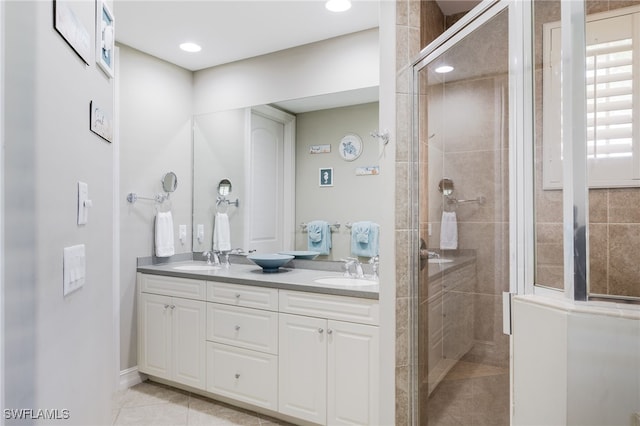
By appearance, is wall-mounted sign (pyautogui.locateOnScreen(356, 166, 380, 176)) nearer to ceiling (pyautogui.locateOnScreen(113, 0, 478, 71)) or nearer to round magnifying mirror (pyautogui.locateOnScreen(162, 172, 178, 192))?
ceiling (pyautogui.locateOnScreen(113, 0, 478, 71))

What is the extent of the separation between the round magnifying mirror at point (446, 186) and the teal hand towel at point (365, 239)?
0.86 meters

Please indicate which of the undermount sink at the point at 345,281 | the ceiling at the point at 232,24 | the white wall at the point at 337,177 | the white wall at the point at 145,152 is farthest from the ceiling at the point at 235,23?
the undermount sink at the point at 345,281

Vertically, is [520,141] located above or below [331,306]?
above

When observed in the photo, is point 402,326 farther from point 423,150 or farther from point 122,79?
point 122,79

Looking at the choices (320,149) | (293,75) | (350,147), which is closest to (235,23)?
(293,75)

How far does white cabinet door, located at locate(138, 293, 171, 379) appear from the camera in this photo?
279 centimetres

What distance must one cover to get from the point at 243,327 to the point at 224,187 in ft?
4.42

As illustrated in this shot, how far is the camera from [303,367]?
220cm

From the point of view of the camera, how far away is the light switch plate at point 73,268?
3.03 ft

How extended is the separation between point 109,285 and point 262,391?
138cm

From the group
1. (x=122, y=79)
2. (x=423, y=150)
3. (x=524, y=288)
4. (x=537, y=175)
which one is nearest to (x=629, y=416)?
(x=524, y=288)

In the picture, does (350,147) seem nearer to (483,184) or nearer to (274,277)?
(274,277)

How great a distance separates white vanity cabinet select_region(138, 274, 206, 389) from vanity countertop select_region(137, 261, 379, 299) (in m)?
0.06

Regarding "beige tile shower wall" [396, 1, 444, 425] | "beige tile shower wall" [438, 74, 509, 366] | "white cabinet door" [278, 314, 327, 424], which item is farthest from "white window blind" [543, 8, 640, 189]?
"white cabinet door" [278, 314, 327, 424]
